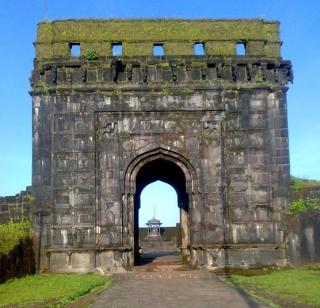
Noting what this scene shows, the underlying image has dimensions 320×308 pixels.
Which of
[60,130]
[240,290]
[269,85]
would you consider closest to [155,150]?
[60,130]

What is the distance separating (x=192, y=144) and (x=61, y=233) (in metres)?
5.84

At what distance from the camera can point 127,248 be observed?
747 inches

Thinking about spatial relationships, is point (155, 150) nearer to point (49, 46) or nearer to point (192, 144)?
point (192, 144)

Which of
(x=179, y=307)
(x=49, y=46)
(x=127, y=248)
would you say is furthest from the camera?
(x=49, y=46)

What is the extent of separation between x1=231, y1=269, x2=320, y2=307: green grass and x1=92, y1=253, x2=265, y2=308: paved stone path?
0.61 meters

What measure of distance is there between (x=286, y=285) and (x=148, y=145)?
769 centimetres

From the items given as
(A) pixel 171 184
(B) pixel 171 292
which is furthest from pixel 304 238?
(A) pixel 171 184

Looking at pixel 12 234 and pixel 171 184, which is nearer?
pixel 12 234

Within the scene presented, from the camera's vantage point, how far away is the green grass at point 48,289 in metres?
12.3

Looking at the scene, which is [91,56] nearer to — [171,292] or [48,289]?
[48,289]

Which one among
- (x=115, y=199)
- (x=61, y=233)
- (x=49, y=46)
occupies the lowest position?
(x=61, y=233)

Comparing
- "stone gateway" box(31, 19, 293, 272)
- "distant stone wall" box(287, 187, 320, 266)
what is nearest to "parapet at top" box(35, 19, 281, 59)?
"stone gateway" box(31, 19, 293, 272)

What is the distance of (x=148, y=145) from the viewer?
19594 millimetres

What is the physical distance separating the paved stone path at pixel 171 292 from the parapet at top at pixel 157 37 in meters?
8.62
